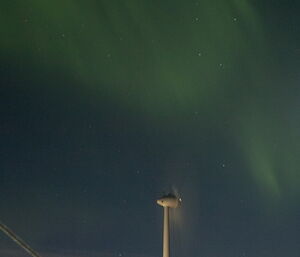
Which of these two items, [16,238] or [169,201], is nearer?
[16,238]

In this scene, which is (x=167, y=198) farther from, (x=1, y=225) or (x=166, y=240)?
(x=1, y=225)

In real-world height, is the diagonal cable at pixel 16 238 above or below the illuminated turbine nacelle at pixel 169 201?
below

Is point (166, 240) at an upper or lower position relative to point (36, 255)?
upper

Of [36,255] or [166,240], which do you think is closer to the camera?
[36,255]

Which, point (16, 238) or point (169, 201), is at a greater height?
point (169, 201)

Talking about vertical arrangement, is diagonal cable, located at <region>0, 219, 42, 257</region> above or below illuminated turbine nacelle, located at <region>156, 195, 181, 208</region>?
below

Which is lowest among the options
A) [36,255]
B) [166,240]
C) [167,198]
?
[36,255]

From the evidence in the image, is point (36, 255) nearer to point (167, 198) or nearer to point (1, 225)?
point (1, 225)

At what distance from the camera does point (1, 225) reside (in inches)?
406

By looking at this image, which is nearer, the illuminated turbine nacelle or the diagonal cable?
the diagonal cable

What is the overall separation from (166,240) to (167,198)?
350cm

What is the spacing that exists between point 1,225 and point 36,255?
1154mm

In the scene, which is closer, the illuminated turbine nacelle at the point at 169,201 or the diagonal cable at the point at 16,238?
the diagonal cable at the point at 16,238

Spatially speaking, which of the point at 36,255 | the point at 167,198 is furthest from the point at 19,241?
the point at 167,198
